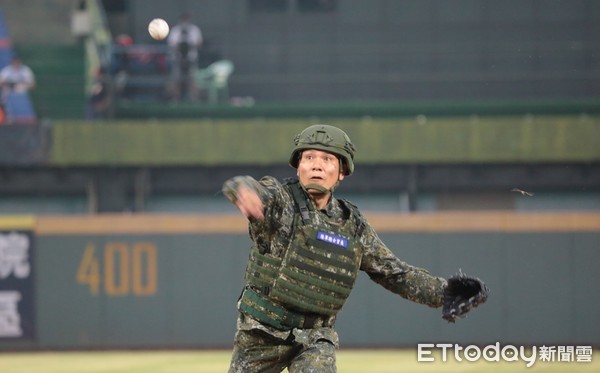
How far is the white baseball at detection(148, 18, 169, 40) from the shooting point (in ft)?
68.8

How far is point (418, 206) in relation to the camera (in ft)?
72.1

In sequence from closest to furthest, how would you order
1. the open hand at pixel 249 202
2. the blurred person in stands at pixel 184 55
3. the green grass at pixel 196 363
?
the open hand at pixel 249 202 → the green grass at pixel 196 363 → the blurred person in stands at pixel 184 55

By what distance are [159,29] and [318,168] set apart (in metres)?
15.3

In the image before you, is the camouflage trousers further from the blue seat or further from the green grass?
the blue seat

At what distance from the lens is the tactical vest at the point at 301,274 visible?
250 inches

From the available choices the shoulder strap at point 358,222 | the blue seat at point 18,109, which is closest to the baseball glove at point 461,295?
the shoulder strap at point 358,222

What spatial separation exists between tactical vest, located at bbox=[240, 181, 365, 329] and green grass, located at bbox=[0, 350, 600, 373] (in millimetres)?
8049

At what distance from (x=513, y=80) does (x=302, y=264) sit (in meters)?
16.7

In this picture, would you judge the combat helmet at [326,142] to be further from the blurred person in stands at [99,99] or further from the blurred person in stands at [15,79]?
the blurred person in stands at [15,79]

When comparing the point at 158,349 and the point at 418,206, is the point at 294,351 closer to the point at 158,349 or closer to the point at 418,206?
the point at 158,349

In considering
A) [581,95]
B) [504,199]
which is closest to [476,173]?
[504,199]

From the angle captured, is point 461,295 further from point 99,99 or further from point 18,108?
point 18,108

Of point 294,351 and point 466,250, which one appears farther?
point 466,250

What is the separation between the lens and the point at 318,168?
635 cm
